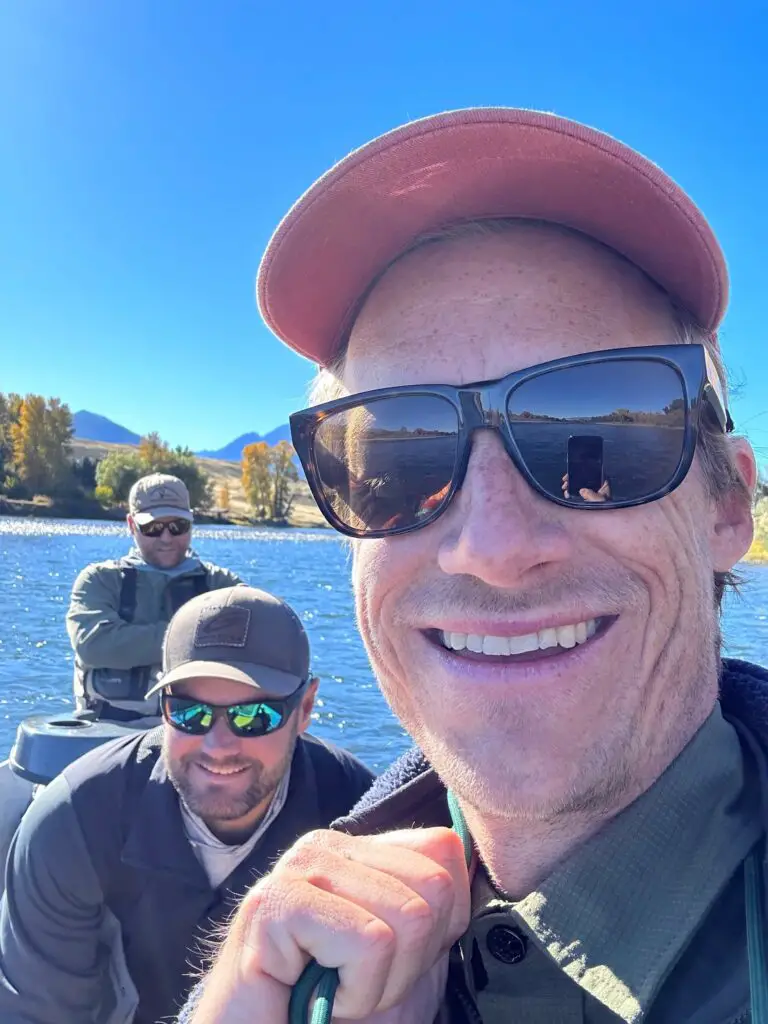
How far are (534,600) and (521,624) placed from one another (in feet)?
0.15

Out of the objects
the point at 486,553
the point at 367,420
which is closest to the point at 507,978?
the point at 486,553

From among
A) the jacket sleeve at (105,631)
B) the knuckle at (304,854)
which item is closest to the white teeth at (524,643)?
the knuckle at (304,854)

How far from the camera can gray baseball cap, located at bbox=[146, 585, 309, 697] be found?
3.24 m

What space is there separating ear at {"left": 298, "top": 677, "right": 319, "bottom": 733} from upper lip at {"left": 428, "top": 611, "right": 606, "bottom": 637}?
7.50 feet

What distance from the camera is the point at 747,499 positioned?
4.86 ft

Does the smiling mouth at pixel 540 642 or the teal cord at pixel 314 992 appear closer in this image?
the teal cord at pixel 314 992

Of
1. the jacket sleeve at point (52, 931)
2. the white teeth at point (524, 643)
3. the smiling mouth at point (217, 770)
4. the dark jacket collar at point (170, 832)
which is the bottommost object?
the jacket sleeve at point (52, 931)

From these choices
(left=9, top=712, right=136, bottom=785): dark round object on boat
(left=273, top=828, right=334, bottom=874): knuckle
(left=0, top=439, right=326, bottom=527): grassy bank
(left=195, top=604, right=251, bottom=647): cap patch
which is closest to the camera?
(left=273, top=828, right=334, bottom=874): knuckle

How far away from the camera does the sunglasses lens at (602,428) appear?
1.24m

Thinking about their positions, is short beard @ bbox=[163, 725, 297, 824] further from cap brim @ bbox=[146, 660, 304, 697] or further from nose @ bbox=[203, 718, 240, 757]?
cap brim @ bbox=[146, 660, 304, 697]

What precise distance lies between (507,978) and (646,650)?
0.54 metres

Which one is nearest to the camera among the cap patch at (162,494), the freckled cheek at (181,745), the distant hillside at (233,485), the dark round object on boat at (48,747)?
the freckled cheek at (181,745)

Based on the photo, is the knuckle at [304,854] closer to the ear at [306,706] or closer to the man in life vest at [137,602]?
the ear at [306,706]

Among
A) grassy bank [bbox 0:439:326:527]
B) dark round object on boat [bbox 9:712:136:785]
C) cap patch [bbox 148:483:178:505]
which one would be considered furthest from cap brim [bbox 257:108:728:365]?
grassy bank [bbox 0:439:326:527]
